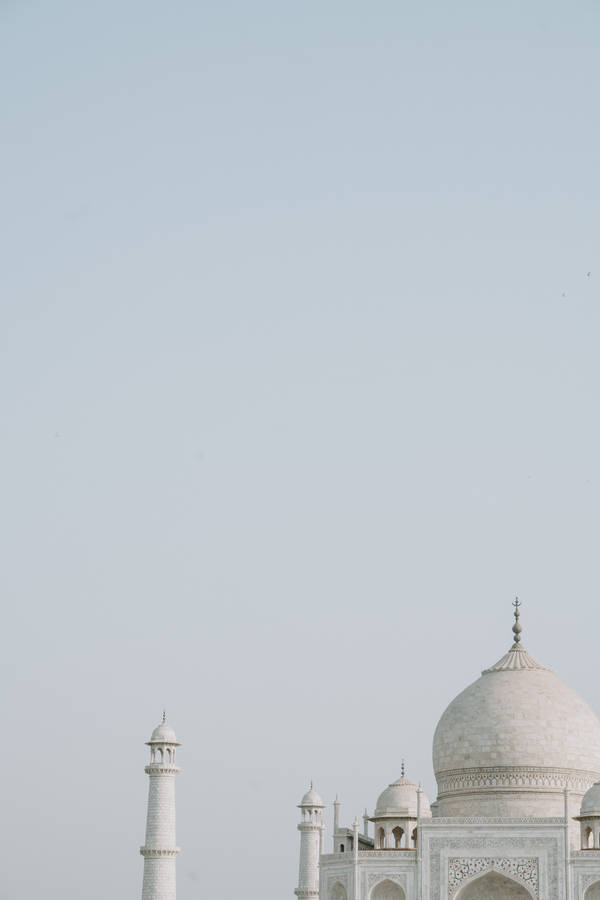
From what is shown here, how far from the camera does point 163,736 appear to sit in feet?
113

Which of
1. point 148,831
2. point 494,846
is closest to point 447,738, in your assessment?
point 494,846

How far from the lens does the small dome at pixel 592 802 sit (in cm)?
3238

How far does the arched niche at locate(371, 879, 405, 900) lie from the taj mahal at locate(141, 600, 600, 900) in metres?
0.02

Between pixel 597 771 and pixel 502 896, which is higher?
pixel 597 771

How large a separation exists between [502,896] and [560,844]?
1.74m

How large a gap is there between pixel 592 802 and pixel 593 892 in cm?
183

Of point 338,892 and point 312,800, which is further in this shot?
point 312,800

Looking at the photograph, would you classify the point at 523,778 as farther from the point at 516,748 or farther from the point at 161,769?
the point at 161,769

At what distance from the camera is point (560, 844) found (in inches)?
1246

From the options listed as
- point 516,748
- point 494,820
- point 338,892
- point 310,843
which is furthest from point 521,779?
point 310,843

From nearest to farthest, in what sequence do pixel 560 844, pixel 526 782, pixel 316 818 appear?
pixel 560 844 < pixel 526 782 < pixel 316 818

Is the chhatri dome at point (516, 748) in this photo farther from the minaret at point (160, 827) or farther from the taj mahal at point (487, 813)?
the minaret at point (160, 827)

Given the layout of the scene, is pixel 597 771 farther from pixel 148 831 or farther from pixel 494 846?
pixel 148 831

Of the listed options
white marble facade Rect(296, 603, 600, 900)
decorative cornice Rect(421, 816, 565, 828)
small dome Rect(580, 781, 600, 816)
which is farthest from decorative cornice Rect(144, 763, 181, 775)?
small dome Rect(580, 781, 600, 816)
